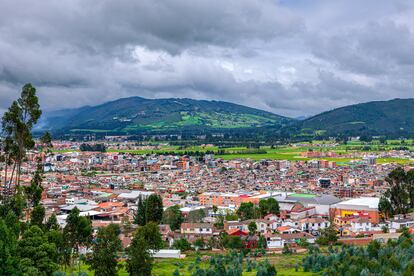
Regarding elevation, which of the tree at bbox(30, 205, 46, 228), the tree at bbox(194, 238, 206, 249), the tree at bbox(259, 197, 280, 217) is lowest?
the tree at bbox(194, 238, 206, 249)

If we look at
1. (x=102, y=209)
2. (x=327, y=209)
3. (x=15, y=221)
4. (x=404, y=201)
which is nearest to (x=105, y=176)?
(x=102, y=209)

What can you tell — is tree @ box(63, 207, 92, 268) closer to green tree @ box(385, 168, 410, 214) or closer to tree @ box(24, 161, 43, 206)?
tree @ box(24, 161, 43, 206)

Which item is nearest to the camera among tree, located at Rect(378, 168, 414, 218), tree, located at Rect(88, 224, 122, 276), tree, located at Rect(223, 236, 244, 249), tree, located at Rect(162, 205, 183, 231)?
tree, located at Rect(88, 224, 122, 276)

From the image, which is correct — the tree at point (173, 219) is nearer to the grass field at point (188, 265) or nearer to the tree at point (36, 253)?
the grass field at point (188, 265)

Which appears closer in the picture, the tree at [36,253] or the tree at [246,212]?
the tree at [36,253]

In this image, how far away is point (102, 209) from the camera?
52.2m

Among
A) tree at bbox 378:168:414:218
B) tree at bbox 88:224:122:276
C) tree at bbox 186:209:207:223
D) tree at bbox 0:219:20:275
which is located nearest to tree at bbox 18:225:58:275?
tree at bbox 0:219:20:275

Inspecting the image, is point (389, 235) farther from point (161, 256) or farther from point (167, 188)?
point (167, 188)

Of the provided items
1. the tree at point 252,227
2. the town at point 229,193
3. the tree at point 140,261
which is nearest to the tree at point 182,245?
the town at point 229,193

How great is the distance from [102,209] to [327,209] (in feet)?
77.6

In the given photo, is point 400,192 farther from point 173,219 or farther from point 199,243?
point 173,219

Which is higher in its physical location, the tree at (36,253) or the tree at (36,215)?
the tree at (36,215)

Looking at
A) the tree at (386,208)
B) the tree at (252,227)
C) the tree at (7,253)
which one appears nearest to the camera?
the tree at (7,253)

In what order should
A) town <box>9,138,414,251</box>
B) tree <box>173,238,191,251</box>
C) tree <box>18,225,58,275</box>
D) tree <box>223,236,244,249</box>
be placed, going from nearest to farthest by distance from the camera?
1. tree <box>18,225,58,275</box>
2. tree <box>223,236,244,249</box>
3. tree <box>173,238,191,251</box>
4. town <box>9,138,414,251</box>
